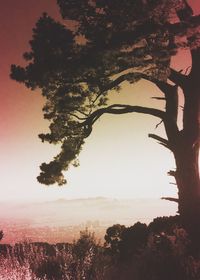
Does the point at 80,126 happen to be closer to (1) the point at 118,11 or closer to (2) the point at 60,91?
(2) the point at 60,91

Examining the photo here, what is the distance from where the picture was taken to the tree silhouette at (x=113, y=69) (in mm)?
11711

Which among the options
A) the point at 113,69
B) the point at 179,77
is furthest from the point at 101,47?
the point at 179,77

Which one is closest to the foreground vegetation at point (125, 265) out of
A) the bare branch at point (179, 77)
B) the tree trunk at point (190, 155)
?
the tree trunk at point (190, 155)

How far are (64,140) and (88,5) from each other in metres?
5.46

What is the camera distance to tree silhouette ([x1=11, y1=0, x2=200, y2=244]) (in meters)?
11.7

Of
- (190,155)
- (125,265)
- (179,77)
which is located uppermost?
(179,77)

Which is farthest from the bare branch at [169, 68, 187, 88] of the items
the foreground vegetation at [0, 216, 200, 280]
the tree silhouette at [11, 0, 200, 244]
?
the foreground vegetation at [0, 216, 200, 280]

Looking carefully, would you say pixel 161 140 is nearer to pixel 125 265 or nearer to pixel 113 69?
pixel 113 69

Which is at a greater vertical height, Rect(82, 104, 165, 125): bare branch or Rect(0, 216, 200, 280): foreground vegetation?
Rect(82, 104, 165, 125): bare branch

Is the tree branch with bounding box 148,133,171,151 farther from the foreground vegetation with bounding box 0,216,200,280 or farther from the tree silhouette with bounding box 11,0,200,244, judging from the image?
A: the foreground vegetation with bounding box 0,216,200,280

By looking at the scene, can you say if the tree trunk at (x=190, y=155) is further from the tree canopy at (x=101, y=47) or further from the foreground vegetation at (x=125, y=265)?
the foreground vegetation at (x=125, y=265)

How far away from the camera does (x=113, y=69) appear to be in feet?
43.7

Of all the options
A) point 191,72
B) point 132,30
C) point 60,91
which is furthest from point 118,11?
A: point 191,72

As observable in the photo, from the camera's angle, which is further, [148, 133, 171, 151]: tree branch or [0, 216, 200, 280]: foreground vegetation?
[148, 133, 171, 151]: tree branch
